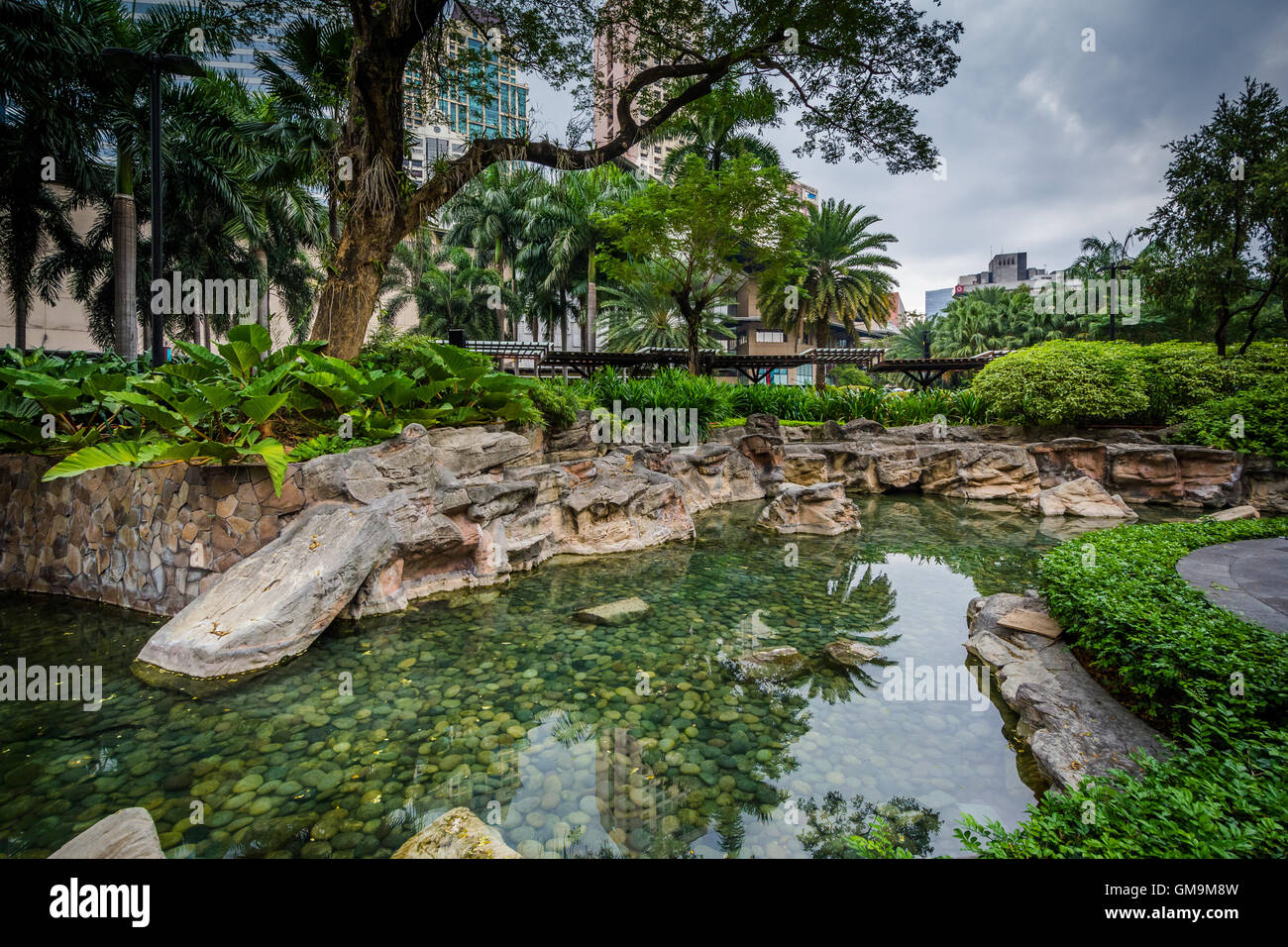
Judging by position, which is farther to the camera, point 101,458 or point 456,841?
point 101,458

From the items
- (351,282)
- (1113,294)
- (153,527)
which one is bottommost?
(153,527)

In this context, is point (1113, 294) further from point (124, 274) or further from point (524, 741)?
point (124, 274)

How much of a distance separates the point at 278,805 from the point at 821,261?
36086 mm

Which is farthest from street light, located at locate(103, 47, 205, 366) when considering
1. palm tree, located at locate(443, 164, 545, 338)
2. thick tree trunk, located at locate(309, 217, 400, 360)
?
palm tree, located at locate(443, 164, 545, 338)

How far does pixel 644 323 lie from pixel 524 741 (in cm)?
3715

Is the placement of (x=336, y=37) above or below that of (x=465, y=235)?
below

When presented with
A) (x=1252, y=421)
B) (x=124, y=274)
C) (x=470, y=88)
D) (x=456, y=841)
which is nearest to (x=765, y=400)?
(x=1252, y=421)

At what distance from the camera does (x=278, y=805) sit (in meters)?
3.23

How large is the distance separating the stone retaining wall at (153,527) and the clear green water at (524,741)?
329mm

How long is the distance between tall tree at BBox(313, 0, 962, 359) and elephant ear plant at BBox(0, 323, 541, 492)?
2416 millimetres

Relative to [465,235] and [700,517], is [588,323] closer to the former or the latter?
[465,235]

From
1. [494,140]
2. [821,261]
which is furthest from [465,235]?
[494,140]

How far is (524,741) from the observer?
3.96 metres

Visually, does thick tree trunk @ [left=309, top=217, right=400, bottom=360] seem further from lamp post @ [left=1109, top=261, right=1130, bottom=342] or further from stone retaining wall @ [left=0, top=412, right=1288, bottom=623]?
lamp post @ [left=1109, top=261, right=1130, bottom=342]
